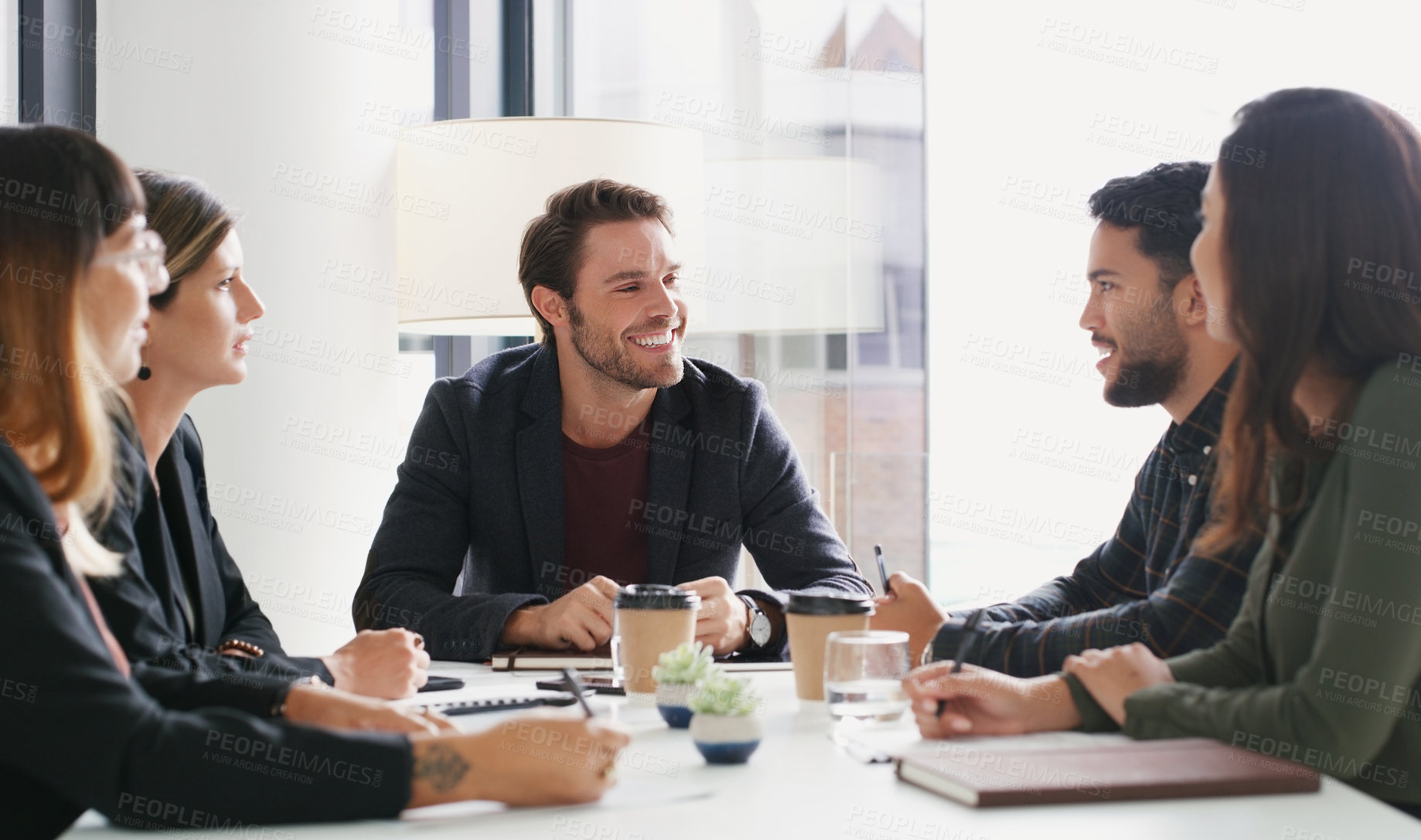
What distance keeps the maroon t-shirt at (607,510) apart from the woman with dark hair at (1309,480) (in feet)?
3.70

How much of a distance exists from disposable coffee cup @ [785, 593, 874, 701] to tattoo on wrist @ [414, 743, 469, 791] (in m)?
0.60

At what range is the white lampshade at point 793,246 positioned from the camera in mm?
3793

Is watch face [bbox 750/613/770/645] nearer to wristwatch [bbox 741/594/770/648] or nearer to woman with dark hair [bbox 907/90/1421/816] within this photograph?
wristwatch [bbox 741/594/770/648]

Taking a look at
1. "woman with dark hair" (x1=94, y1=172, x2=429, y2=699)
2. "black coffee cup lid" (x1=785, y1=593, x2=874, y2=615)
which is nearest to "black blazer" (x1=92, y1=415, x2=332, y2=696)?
"woman with dark hair" (x1=94, y1=172, x2=429, y2=699)

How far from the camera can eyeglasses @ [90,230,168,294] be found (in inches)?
49.3

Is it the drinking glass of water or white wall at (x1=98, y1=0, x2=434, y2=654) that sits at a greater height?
white wall at (x1=98, y1=0, x2=434, y2=654)

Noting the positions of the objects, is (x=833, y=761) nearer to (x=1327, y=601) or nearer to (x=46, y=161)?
(x=1327, y=601)

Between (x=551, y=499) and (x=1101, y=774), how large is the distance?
1424 mm

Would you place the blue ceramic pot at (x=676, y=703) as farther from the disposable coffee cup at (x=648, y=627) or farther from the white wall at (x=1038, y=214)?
the white wall at (x=1038, y=214)

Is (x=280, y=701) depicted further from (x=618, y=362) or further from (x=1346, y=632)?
(x=618, y=362)

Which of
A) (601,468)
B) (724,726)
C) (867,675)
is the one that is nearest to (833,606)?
(867,675)

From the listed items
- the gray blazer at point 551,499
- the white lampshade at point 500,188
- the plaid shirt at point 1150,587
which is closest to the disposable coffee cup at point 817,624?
the plaid shirt at point 1150,587

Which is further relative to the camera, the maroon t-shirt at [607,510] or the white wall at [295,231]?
the white wall at [295,231]

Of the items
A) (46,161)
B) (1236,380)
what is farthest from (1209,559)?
(46,161)
